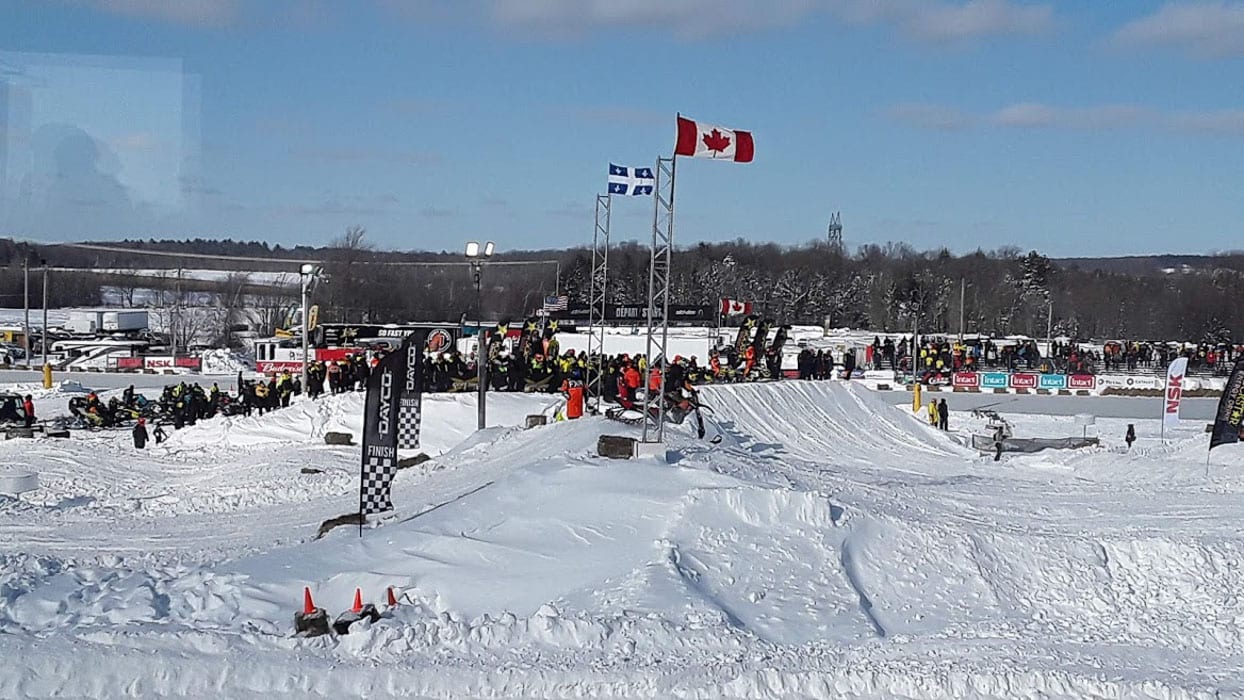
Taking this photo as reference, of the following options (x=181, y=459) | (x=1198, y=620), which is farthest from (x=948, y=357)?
(x=1198, y=620)

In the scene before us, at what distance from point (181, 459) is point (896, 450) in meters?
16.7

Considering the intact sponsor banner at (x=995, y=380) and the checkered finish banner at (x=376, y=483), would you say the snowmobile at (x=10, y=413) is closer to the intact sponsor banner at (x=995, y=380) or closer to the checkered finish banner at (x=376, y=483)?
the checkered finish banner at (x=376, y=483)

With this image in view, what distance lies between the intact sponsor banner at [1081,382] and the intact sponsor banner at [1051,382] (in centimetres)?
28

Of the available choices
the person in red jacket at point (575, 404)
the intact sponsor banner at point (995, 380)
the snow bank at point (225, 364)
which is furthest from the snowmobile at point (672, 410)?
the snow bank at point (225, 364)

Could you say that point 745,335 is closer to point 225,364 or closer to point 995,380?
point 995,380

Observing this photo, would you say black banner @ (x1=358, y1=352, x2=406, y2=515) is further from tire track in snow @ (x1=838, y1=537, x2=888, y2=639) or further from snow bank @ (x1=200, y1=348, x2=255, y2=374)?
snow bank @ (x1=200, y1=348, x2=255, y2=374)

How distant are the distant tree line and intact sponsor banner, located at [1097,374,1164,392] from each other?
32.3m

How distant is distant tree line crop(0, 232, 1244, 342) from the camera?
282 feet

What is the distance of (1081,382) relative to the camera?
45062 millimetres

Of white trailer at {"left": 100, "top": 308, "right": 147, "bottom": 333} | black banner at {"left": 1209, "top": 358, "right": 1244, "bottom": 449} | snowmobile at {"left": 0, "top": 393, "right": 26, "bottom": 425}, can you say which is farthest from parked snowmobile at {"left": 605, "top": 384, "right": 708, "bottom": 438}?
white trailer at {"left": 100, "top": 308, "right": 147, "bottom": 333}

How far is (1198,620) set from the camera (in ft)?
39.5

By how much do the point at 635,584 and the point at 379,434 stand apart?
3.55 meters

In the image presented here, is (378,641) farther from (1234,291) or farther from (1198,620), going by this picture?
(1234,291)

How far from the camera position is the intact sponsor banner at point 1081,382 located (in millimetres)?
45031
